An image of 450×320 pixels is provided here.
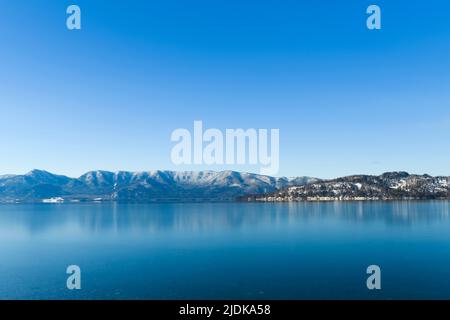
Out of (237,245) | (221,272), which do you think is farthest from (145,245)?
(221,272)

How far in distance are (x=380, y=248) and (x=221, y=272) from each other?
3582 centimetres

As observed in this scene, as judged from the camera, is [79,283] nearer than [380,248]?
Yes

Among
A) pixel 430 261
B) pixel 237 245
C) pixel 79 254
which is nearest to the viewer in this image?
pixel 430 261

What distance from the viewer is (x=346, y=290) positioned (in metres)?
36.8

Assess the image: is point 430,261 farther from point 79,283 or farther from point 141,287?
point 79,283

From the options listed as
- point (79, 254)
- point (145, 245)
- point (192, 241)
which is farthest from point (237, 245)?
point (79, 254)

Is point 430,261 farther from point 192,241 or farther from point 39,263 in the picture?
point 39,263

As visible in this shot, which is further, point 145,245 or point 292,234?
point 292,234
